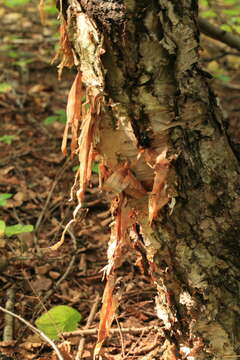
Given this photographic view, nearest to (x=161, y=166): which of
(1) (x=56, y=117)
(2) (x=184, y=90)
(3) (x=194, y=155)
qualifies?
(3) (x=194, y=155)

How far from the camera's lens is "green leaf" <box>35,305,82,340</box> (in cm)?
163

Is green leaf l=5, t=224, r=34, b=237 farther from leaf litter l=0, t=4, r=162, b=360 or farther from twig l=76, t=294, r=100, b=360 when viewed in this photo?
twig l=76, t=294, r=100, b=360

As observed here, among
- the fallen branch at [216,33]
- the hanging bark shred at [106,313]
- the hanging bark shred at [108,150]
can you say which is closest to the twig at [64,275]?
the hanging bark shred at [106,313]

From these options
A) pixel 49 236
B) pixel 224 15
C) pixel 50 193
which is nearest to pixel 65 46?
pixel 49 236

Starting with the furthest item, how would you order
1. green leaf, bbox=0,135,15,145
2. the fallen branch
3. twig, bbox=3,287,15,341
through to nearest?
green leaf, bbox=0,135,15,145 → the fallen branch → twig, bbox=3,287,15,341

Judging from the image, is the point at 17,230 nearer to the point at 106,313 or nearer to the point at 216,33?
the point at 106,313

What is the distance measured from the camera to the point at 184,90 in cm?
121

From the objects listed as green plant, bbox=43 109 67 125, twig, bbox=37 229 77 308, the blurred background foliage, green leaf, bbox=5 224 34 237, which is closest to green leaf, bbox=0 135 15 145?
green plant, bbox=43 109 67 125

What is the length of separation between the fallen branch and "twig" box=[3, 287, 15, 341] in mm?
1528

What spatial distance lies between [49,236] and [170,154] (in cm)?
130

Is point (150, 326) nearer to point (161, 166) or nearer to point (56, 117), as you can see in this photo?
point (161, 166)

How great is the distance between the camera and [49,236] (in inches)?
93.1

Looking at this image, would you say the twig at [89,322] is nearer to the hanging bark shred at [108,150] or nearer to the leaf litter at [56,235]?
the leaf litter at [56,235]

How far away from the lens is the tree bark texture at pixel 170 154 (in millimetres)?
1150
